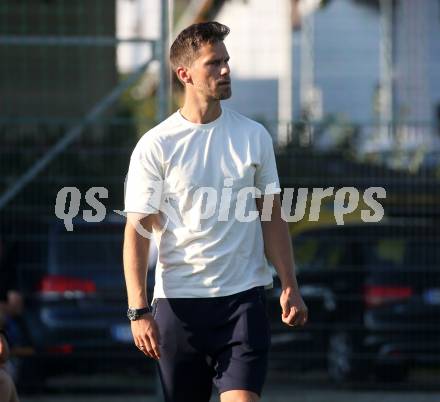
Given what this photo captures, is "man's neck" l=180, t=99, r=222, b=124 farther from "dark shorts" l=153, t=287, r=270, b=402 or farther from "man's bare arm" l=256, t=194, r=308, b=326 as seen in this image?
"dark shorts" l=153, t=287, r=270, b=402

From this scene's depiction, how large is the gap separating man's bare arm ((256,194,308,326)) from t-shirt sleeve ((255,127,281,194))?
0.04 meters

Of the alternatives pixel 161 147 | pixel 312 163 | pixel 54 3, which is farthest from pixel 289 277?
pixel 54 3

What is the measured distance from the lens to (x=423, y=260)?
10.8m

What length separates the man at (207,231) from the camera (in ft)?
19.1

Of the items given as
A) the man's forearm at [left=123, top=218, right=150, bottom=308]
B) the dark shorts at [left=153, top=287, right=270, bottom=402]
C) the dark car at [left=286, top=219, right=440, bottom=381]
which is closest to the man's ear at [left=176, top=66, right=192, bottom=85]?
the man's forearm at [left=123, top=218, right=150, bottom=308]

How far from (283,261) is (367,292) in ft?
16.8

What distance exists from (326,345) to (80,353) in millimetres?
1855

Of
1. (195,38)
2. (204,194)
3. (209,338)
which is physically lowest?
(209,338)

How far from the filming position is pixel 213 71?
5.87 metres

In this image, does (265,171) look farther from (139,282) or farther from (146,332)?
(146,332)

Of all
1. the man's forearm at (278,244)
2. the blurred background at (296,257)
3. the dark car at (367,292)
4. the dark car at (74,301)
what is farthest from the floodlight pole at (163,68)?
the man's forearm at (278,244)

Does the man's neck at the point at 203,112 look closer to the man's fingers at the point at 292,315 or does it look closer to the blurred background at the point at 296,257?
the man's fingers at the point at 292,315

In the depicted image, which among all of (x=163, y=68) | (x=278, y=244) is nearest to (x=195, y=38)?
(x=278, y=244)

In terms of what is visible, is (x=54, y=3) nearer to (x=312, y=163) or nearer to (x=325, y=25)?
(x=312, y=163)
